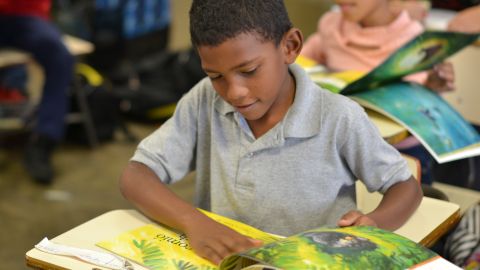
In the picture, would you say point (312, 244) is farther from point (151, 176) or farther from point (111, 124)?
point (111, 124)

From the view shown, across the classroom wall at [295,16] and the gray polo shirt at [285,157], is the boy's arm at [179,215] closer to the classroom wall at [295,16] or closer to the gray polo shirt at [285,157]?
the gray polo shirt at [285,157]

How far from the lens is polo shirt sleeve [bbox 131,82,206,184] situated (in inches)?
57.2

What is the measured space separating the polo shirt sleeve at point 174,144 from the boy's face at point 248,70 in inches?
6.1

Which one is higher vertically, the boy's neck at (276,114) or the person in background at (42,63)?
the boy's neck at (276,114)

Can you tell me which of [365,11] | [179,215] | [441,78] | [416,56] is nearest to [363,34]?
[365,11]

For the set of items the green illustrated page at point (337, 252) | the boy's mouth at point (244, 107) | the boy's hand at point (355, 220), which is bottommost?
the boy's hand at point (355, 220)

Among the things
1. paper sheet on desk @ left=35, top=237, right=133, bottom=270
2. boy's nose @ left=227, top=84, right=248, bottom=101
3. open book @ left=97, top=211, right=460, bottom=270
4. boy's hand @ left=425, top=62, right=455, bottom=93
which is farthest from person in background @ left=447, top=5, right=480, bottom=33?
paper sheet on desk @ left=35, top=237, right=133, bottom=270

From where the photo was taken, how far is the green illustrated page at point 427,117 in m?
1.71

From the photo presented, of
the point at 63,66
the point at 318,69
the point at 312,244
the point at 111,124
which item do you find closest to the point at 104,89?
the point at 111,124

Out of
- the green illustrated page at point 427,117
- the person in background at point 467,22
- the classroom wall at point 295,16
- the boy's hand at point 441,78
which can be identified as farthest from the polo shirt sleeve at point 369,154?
the classroom wall at point 295,16

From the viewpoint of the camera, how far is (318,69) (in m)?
2.17

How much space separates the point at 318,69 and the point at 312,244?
1.17m

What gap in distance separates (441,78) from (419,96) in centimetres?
25

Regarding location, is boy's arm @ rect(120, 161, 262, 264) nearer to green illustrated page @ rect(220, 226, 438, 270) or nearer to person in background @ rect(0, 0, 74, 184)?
green illustrated page @ rect(220, 226, 438, 270)
